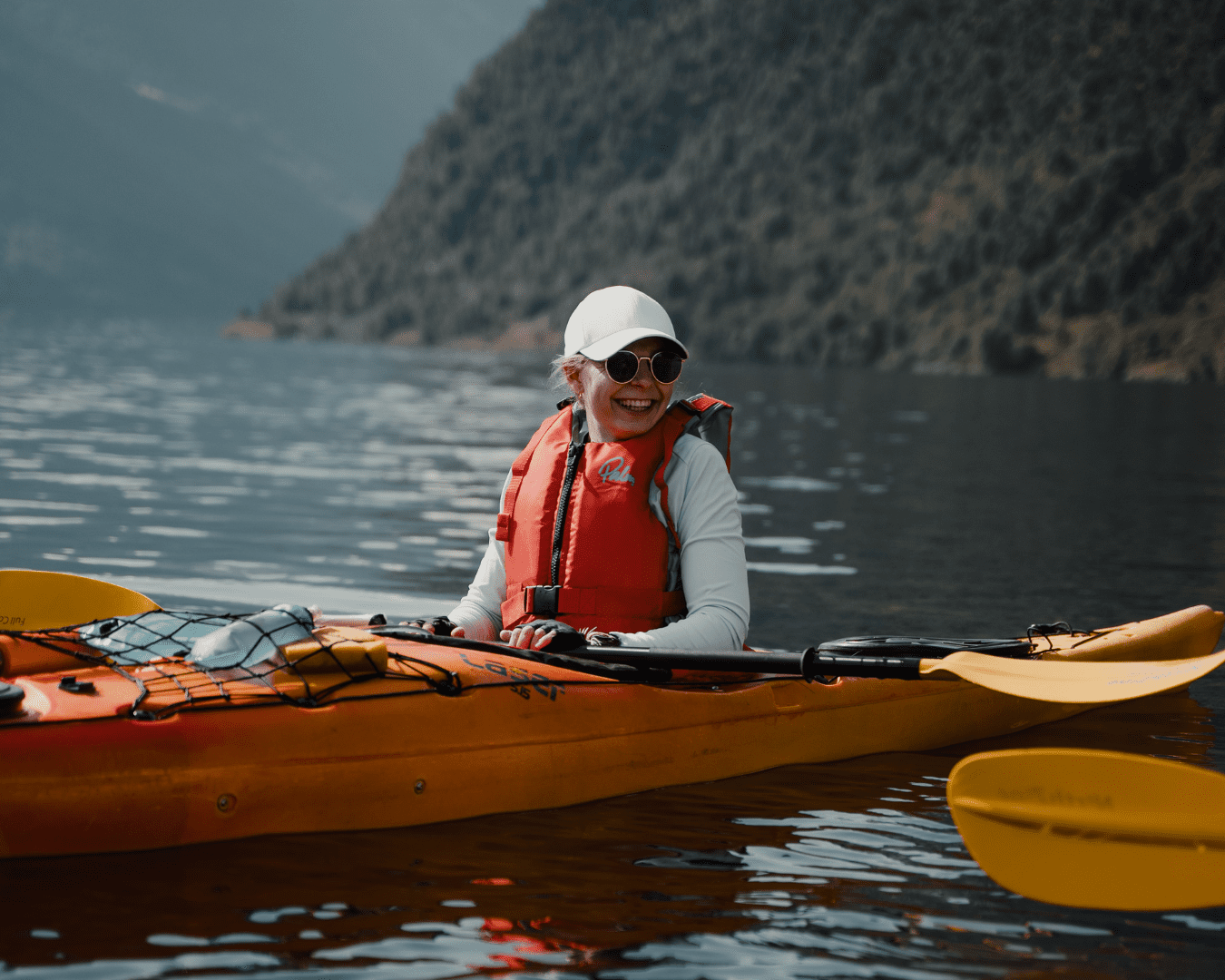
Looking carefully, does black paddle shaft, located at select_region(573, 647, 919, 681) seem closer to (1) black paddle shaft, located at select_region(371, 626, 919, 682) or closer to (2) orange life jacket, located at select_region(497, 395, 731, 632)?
(1) black paddle shaft, located at select_region(371, 626, 919, 682)

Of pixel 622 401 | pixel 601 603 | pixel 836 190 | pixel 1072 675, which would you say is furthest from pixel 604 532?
pixel 836 190

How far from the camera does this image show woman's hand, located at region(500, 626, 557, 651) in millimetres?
4852

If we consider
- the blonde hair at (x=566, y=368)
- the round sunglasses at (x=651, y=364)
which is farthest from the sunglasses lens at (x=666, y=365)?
the blonde hair at (x=566, y=368)

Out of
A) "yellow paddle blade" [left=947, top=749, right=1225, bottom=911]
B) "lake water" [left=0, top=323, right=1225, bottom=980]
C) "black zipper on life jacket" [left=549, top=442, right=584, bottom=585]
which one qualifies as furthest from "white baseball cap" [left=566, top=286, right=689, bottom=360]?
"yellow paddle blade" [left=947, top=749, right=1225, bottom=911]

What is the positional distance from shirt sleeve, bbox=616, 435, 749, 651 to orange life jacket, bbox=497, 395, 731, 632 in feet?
0.26

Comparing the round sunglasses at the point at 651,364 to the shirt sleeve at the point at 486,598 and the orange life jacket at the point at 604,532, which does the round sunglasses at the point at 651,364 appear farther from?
the shirt sleeve at the point at 486,598

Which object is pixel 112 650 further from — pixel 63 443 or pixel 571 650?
pixel 63 443

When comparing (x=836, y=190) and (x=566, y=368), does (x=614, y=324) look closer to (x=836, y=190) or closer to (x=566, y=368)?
(x=566, y=368)

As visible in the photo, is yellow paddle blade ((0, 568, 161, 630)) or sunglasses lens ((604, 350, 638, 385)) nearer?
sunglasses lens ((604, 350, 638, 385))

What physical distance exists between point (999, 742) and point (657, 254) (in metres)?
114

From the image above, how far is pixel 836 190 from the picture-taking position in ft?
364

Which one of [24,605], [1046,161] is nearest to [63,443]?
[24,605]

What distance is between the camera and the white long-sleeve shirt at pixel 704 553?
489 centimetres

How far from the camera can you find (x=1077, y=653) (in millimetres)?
6246
